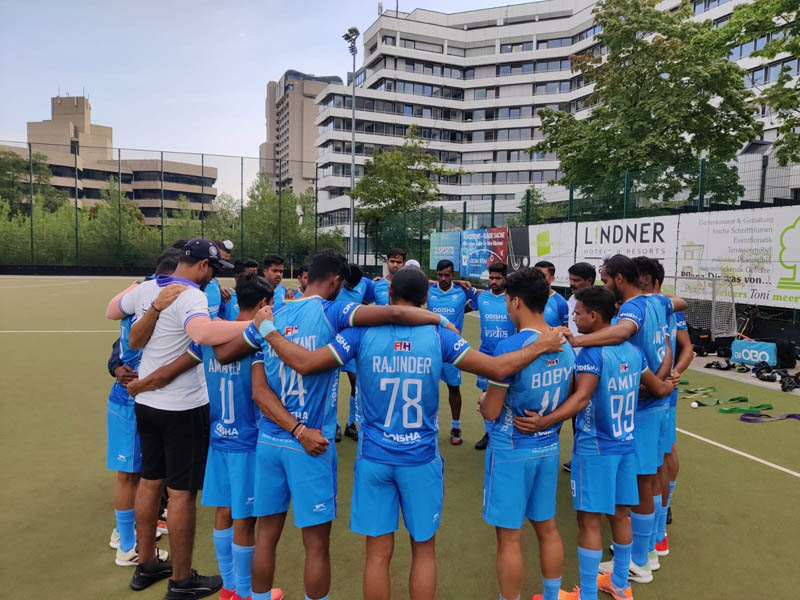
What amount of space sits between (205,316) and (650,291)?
3.22 m

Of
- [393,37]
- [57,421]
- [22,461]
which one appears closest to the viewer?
[22,461]

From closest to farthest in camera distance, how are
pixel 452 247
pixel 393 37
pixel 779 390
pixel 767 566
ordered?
pixel 767 566 → pixel 779 390 → pixel 452 247 → pixel 393 37

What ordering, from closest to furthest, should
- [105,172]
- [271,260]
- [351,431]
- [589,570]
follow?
[589,570]
[351,431]
[271,260]
[105,172]

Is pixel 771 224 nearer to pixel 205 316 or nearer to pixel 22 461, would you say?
pixel 205 316

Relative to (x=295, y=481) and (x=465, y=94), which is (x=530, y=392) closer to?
(x=295, y=481)

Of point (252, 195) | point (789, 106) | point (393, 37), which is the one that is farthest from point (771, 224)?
point (393, 37)

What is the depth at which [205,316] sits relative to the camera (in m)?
3.15

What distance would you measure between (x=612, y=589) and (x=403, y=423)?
6.38ft

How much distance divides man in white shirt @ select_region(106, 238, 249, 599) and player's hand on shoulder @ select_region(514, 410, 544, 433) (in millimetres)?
1931

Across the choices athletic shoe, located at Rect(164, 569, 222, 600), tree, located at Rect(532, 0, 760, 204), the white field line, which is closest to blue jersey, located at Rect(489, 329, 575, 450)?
athletic shoe, located at Rect(164, 569, 222, 600)

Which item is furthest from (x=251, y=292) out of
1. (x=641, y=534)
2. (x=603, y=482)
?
(x=641, y=534)

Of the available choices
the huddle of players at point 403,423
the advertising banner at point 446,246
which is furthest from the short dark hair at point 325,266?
the advertising banner at point 446,246

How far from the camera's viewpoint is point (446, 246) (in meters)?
21.2

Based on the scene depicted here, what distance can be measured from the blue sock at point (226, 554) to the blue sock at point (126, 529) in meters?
0.89
